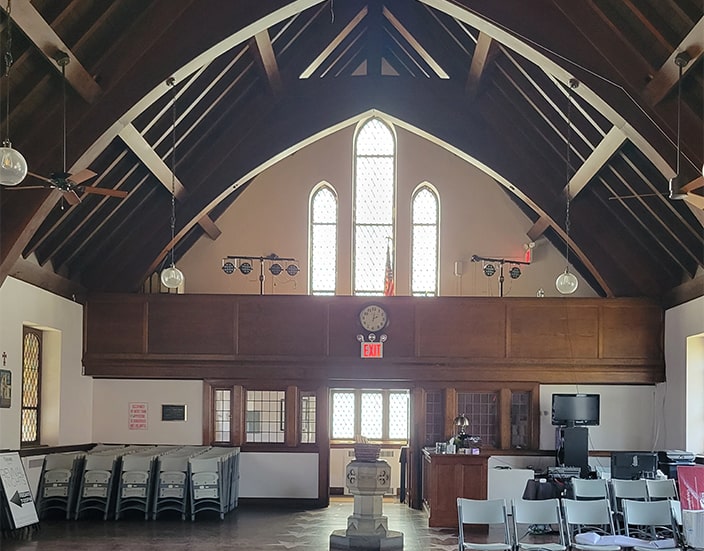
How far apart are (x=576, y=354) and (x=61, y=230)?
27.6 feet

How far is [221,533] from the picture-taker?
12320 millimetres

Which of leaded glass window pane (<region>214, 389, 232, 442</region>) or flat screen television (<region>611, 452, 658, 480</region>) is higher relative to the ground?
leaded glass window pane (<region>214, 389, 232, 442</region>)

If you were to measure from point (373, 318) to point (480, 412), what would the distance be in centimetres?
243

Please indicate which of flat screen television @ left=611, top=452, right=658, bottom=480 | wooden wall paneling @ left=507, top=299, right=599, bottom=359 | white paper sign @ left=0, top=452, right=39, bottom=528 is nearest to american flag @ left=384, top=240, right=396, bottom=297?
wooden wall paneling @ left=507, top=299, right=599, bottom=359

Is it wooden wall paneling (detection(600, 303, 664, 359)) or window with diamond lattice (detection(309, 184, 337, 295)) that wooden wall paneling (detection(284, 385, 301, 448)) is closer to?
window with diamond lattice (detection(309, 184, 337, 295))

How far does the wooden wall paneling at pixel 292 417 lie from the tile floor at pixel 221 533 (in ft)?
4.40

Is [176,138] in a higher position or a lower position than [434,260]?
higher

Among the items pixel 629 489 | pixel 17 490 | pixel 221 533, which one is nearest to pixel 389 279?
pixel 221 533

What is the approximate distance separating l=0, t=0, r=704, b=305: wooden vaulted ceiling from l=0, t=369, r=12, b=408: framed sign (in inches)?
54.9

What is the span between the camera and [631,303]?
15.5 metres

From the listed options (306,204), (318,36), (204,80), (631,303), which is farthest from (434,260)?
(204,80)

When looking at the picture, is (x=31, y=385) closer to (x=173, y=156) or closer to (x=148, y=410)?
(x=148, y=410)

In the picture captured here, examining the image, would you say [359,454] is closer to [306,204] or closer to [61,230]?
[61,230]

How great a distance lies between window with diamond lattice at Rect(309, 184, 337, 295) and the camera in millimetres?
17547
